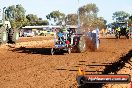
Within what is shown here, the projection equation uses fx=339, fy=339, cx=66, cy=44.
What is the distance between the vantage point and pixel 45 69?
36.1 ft

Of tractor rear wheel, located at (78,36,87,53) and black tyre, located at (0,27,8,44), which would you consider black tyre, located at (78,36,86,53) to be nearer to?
tractor rear wheel, located at (78,36,87,53)

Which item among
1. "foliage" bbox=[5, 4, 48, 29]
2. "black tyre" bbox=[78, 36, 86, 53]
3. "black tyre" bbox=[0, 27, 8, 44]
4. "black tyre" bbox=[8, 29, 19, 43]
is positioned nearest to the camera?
"black tyre" bbox=[78, 36, 86, 53]

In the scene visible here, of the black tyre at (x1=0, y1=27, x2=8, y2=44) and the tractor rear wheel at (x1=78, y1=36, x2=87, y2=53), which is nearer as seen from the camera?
the tractor rear wheel at (x1=78, y1=36, x2=87, y2=53)

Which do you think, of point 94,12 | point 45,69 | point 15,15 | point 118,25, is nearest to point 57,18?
point 15,15

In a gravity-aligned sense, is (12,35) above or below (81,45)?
above

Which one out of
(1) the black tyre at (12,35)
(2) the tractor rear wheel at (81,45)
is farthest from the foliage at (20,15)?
(2) the tractor rear wheel at (81,45)

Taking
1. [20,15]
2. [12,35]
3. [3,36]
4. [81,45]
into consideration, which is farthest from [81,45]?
[20,15]

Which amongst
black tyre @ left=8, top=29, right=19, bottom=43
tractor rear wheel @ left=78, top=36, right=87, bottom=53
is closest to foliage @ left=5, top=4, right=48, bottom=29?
black tyre @ left=8, top=29, right=19, bottom=43

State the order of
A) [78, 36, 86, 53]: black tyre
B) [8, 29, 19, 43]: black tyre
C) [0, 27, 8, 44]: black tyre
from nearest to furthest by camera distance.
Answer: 1. [78, 36, 86, 53]: black tyre
2. [0, 27, 8, 44]: black tyre
3. [8, 29, 19, 43]: black tyre

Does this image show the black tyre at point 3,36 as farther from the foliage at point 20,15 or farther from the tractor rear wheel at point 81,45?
the foliage at point 20,15

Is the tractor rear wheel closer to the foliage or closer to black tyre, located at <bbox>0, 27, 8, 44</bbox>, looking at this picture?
black tyre, located at <bbox>0, 27, 8, 44</bbox>

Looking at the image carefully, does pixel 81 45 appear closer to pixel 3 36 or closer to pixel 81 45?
pixel 81 45

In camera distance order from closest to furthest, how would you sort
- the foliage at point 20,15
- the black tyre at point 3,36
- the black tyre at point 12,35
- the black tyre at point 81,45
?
the black tyre at point 81,45 → the black tyre at point 3,36 → the black tyre at point 12,35 → the foliage at point 20,15

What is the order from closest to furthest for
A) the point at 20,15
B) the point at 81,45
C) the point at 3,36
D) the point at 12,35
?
the point at 81,45 → the point at 3,36 → the point at 12,35 → the point at 20,15
